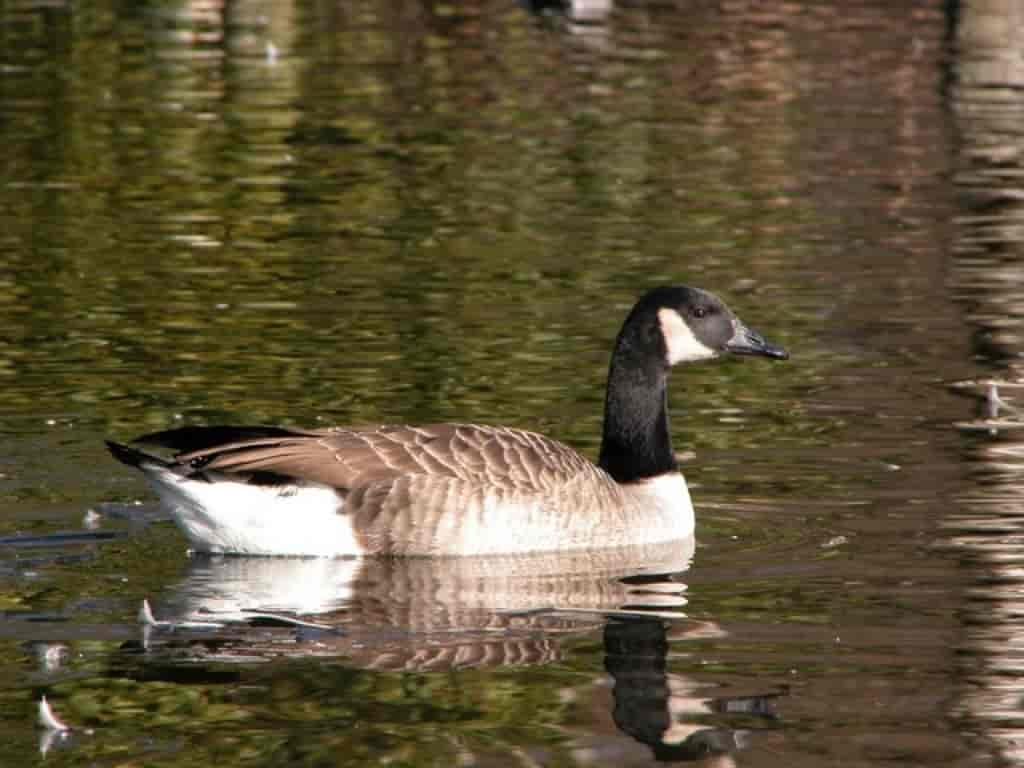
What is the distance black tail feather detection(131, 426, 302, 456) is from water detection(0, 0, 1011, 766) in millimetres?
626

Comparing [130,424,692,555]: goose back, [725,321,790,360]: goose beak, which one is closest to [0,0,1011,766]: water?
[130,424,692,555]: goose back

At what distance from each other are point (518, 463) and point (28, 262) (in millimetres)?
9808

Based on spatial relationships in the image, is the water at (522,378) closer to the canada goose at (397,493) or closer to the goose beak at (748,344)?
the canada goose at (397,493)

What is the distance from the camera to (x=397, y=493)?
12469mm

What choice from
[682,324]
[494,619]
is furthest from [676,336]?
[494,619]

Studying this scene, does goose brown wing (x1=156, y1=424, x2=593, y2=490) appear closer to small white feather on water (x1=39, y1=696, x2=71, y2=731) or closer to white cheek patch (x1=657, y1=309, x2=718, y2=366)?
white cheek patch (x1=657, y1=309, x2=718, y2=366)

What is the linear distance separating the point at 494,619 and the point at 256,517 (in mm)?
1644

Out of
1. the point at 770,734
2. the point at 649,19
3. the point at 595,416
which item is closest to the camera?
the point at 770,734

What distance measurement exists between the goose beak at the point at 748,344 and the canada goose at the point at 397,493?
91 centimetres

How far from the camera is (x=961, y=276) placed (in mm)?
21094

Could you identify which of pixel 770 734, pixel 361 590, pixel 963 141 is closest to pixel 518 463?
pixel 361 590

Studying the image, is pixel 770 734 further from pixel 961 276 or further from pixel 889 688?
pixel 961 276

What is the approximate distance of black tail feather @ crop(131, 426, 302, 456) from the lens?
472 inches

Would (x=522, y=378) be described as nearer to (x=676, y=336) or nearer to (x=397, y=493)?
(x=676, y=336)
